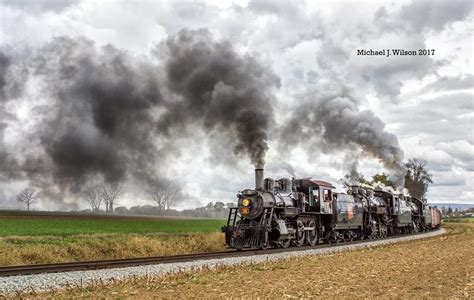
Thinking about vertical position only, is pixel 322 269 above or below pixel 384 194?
below

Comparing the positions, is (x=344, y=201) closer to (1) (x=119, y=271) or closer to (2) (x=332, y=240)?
(2) (x=332, y=240)

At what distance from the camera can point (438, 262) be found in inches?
693

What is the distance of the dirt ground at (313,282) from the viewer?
36.8 ft

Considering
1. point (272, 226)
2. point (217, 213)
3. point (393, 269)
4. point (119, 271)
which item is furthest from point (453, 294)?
point (217, 213)

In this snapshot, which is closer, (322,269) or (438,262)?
(322,269)

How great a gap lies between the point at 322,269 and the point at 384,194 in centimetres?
2439

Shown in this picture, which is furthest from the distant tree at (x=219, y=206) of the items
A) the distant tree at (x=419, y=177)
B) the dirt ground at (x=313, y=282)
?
the dirt ground at (x=313, y=282)

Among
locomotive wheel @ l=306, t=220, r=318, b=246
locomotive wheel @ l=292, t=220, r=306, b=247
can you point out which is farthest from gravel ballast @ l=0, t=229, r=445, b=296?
locomotive wheel @ l=306, t=220, r=318, b=246

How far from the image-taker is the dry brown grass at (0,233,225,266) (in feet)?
69.6

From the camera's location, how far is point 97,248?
24.6 meters

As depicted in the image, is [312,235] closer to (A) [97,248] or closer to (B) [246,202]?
(B) [246,202]

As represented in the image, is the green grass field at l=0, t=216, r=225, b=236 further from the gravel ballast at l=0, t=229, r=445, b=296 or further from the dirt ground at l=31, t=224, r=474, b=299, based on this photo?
the dirt ground at l=31, t=224, r=474, b=299

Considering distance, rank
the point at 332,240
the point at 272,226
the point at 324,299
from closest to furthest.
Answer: the point at 324,299
the point at 272,226
the point at 332,240

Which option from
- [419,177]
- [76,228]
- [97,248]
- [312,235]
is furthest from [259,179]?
[419,177]
